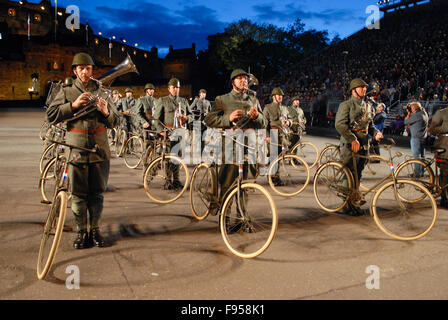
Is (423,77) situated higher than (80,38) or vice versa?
(80,38)

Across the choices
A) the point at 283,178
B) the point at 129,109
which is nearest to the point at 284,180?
the point at 283,178

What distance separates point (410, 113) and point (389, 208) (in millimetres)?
4563

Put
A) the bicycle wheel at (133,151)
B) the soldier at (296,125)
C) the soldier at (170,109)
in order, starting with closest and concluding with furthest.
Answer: the soldier at (170,109) < the bicycle wheel at (133,151) < the soldier at (296,125)

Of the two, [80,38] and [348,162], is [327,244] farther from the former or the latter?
[80,38]

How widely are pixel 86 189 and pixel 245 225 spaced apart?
212 centimetres

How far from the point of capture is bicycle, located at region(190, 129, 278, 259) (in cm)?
446

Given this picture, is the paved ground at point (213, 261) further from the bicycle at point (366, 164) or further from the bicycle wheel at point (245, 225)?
the bicycle at point (366, 164)

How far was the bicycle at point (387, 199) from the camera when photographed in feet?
17.3

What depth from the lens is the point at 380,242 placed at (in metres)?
A: 5.03

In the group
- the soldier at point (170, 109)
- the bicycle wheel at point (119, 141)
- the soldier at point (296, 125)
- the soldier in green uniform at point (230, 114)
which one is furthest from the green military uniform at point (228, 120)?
the bicycle wheel at point (119, 141)

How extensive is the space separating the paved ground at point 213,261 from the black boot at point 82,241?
133 millimetres

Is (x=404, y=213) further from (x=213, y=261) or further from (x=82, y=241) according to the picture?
(x=82, y=241)

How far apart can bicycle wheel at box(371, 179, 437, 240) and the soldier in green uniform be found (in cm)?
192
